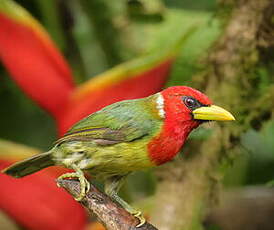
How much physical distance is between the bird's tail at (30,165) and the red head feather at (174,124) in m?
0.19

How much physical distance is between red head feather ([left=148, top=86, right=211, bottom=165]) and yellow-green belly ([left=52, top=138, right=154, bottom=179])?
0.7 inches

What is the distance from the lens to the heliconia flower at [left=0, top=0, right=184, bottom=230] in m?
1.43

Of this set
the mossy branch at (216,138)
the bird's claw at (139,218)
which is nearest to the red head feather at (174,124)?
the bird's claw at (139,218)

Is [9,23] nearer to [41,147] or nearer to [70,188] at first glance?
[70,188]

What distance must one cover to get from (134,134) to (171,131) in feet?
0.18

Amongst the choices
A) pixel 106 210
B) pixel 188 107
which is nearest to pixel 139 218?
pixel 106 210

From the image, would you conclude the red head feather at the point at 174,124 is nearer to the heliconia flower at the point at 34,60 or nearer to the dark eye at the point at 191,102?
the dark eye at the point at 191,102

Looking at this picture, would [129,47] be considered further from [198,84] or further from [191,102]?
[191,102]

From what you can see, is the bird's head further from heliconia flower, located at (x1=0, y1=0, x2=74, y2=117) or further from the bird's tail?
heliconia flower, located at (x1=0, y1=0, x2=74, y2=117)

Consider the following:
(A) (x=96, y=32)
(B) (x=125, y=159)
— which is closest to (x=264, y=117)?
(B) (x=125, y=159)

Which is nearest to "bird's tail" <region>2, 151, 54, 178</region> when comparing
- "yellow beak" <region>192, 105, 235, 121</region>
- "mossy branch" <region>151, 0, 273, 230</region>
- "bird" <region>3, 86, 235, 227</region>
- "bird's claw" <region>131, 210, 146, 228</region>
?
"bird" <region>3, 86, 235, 227</region>

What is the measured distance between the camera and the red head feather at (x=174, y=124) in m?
1.02

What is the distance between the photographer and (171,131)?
103cm

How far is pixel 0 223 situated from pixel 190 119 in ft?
3.61
